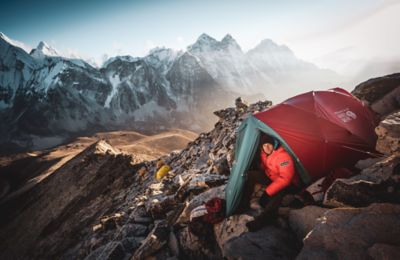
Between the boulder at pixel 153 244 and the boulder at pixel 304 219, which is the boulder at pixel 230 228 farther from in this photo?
the boulder at pixel 153 244

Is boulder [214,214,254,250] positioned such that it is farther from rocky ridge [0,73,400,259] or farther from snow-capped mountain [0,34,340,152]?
snow-capped mountain [0,34,340,152]

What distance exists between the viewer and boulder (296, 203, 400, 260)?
2.45m

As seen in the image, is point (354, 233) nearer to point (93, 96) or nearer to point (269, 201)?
point (269, 201)

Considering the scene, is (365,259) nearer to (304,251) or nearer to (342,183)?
(304,251)

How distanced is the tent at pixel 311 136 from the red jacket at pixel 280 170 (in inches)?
15.9

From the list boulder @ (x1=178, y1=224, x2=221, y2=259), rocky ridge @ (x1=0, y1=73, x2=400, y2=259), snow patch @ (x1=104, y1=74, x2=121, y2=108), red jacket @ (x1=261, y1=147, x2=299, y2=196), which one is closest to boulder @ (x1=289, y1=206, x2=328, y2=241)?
rocky ridge @ (x1=0, y1=73, x2=400, y2=259)

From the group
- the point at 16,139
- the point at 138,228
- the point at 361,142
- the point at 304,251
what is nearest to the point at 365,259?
the point at 304,251

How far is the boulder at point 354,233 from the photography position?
96.5 inches

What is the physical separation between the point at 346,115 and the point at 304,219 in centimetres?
351

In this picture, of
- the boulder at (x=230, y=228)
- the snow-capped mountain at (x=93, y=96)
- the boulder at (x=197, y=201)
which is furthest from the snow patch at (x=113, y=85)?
the boulder at (x=230, y=228)

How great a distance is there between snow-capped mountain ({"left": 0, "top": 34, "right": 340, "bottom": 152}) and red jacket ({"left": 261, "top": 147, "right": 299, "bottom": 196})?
118720 mm

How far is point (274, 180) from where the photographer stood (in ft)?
14.8

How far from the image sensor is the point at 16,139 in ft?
342

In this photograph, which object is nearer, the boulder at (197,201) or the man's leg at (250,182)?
the man's leg at (250,182)
